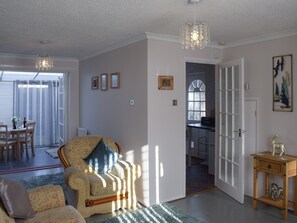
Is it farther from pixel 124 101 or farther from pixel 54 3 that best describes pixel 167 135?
pixel 54 3

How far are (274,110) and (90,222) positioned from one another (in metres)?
2.90

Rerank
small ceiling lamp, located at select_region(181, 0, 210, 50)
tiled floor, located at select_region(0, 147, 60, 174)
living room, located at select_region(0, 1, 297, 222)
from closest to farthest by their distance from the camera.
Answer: small ceiling lamp, located at select_region(181, 0, 210, 50) → living room, located at select_region(0, 1, 297, 222) → tiled floor, located at select_region(0, 147, 60, 174)

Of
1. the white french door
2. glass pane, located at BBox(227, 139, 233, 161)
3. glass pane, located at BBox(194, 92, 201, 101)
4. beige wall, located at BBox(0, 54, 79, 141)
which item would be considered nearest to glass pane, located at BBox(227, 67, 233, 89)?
the white french door

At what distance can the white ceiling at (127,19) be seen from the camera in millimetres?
2707

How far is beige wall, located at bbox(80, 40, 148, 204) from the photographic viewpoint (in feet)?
13.2

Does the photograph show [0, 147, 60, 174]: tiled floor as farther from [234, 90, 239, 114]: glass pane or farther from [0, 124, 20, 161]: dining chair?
[234, 90, 239, 114]: glass pane

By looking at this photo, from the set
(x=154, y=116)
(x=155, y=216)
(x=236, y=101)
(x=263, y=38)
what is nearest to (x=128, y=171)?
(x=155, y=216)

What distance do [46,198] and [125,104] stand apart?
7.05 ft

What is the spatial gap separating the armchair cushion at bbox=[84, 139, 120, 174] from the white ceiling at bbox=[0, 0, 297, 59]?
5.43ft

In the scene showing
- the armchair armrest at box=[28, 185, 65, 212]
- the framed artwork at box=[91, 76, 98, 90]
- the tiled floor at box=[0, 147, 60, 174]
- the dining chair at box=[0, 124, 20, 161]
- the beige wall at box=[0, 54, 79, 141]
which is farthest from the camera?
the dining chair at box=[0, 124, 20, 161]

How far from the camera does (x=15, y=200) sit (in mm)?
2338

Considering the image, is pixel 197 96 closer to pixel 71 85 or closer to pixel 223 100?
pixel 223 100

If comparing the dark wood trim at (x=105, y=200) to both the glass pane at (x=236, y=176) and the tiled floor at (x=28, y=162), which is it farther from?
the tiled floor at (x=28, y=162)

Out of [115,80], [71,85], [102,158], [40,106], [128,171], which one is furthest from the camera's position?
[40,106]
